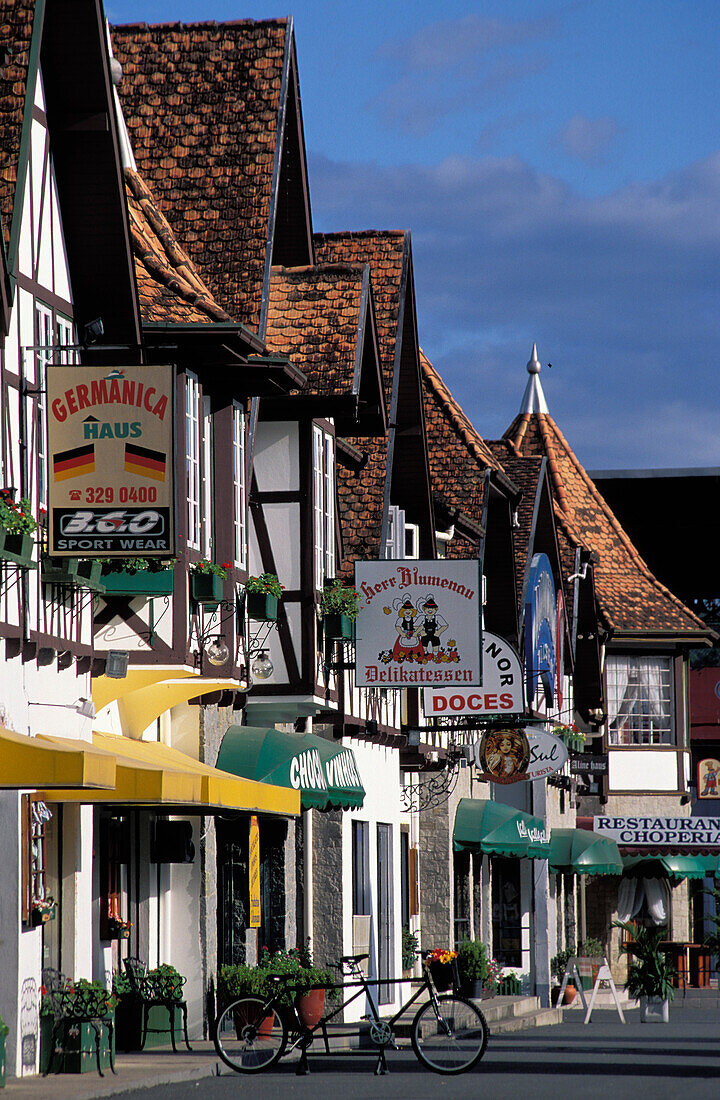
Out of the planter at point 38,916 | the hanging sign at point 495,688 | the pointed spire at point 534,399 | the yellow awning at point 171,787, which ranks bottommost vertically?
the planter at point 38,916

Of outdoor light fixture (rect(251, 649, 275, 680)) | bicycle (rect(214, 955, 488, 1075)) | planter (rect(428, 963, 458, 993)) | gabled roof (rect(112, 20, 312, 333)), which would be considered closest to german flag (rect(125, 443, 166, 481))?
bicycle (rect(214, 955, 488, 1075))

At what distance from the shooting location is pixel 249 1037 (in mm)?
16766

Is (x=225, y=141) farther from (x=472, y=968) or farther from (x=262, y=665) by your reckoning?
(x=472, y=968)

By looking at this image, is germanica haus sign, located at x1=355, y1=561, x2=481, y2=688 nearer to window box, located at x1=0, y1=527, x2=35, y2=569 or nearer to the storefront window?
window box, located at x1=0, y1=527, x2=35, y2=569

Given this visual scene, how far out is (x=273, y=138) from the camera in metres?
22.3

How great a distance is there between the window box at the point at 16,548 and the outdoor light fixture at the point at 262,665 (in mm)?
6501

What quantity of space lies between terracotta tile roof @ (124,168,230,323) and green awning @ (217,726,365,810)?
4.75 meters

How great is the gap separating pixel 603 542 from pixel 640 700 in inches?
197

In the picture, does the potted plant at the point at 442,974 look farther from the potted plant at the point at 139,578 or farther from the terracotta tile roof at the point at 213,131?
the terracotta tile roof at the point at 213,131

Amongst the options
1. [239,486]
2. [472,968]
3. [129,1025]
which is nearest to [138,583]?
[239,486]

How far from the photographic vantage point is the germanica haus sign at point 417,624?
2244cm

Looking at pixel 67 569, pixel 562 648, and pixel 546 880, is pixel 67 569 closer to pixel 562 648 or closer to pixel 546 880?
pixel 546 880

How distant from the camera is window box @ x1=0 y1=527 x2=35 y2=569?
13.9 m

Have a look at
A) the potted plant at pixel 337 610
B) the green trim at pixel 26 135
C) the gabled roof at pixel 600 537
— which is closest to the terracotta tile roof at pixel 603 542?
the gabled roof at pixel 600 537
